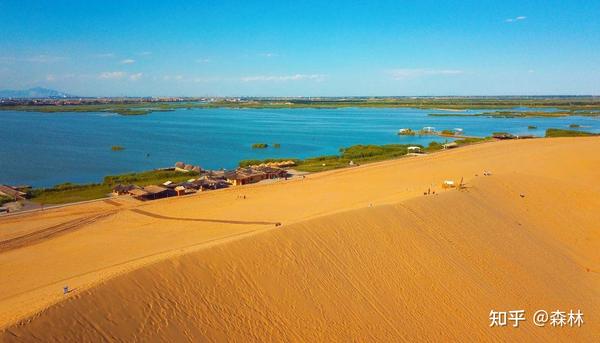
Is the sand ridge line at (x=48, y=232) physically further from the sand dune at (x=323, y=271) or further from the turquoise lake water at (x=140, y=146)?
the turquoise lake water at (x=140, y=146)

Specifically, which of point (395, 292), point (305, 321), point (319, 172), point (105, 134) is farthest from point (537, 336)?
point (105, 134)

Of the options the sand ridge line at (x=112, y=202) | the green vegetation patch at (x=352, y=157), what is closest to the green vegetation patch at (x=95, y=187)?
the sand ridge line at (x=112, y=202)

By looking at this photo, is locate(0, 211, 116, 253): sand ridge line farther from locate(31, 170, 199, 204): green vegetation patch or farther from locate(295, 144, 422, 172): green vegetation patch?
locate(295, 144, 422, 172): green vegetation patch

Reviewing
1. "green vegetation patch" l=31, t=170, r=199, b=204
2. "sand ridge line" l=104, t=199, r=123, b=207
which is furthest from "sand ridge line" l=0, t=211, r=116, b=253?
"green vegetation patch" l=31, t=170, r=199, b=204

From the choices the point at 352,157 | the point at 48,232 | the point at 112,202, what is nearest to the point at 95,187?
the point at 112,202

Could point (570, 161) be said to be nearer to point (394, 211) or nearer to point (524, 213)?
point (524, 213)

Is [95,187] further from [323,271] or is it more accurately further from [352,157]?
[352,157]
